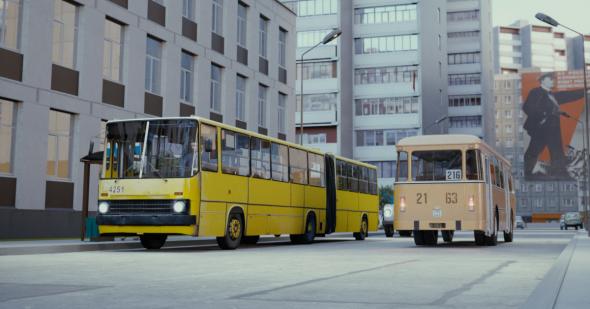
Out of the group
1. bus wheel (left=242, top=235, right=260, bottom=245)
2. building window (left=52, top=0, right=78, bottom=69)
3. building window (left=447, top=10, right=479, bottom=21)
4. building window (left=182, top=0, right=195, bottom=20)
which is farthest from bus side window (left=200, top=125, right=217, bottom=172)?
building window (left=447, top=10, right=479, bottom=21)

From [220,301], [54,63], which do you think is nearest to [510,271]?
[220,301]

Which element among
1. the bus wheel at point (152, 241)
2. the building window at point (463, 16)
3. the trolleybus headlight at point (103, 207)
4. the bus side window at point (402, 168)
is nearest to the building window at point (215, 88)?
the bus wheel at point (152, 241)

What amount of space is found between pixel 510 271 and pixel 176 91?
23.2 meters

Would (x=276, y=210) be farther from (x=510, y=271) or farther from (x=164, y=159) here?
(x=510, y=271)

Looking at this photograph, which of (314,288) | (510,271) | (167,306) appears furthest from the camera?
(510,271)

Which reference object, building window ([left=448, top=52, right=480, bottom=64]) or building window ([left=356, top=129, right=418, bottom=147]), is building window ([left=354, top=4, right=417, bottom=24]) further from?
building window ([left=448, top=52, right=480, bottom=64])

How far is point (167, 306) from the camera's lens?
23.9 feet

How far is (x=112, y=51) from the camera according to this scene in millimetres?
28922

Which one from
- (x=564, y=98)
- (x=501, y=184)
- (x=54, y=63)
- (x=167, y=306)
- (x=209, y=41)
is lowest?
(x=167, y=306)

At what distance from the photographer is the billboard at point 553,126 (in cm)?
11719

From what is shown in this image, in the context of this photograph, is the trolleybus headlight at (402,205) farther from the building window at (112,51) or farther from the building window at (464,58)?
the building window at (464,58)

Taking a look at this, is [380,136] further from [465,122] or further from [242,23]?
[242,23]

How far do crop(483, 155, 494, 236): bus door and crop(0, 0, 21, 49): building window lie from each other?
15118 millimetres

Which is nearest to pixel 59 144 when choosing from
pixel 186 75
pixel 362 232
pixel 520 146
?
pixel 186 75
